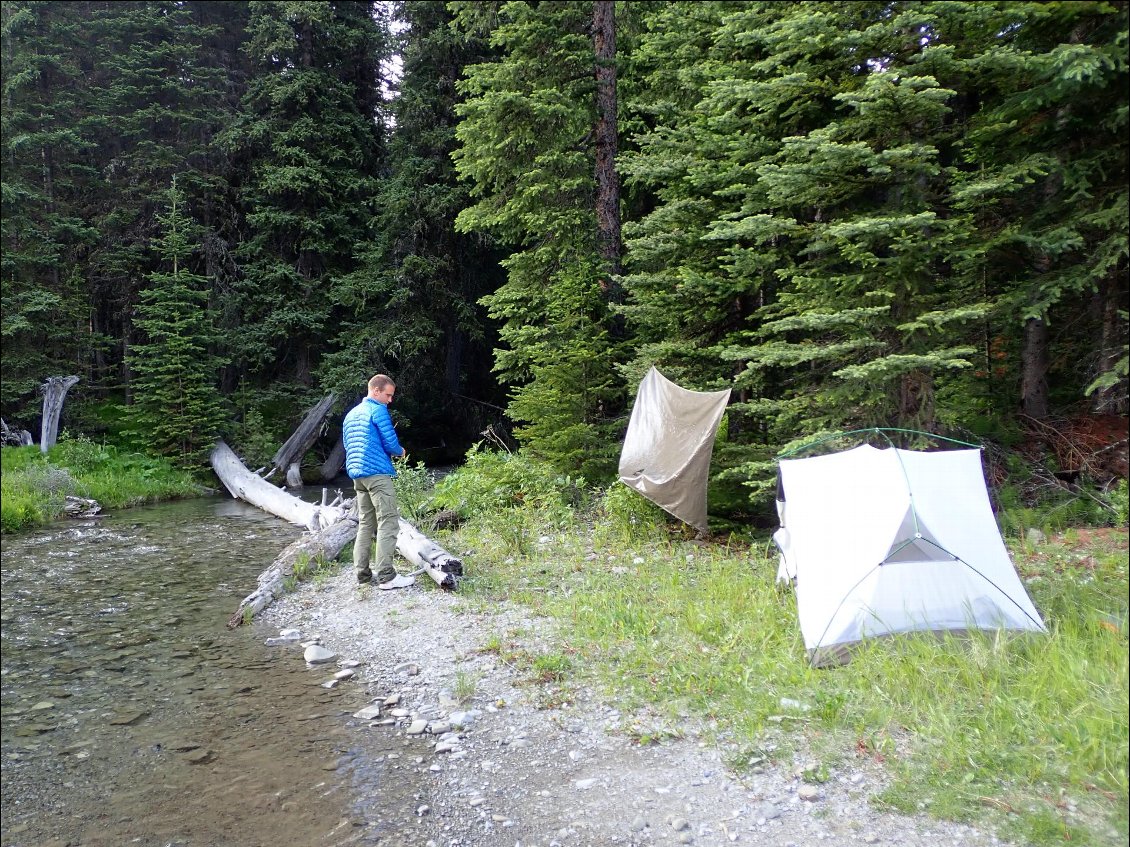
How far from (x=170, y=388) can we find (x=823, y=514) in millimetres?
12874

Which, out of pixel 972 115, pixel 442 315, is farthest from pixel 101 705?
pixel 442 315

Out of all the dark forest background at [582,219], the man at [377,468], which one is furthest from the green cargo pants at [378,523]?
the dark forest background at [582,219]

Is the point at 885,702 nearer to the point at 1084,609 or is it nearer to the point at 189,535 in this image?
the point at 1084,609

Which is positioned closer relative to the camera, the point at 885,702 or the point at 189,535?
the point at 885,702

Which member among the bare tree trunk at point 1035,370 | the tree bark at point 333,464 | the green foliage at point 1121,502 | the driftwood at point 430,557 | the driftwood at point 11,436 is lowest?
the tree bark at point 333,464

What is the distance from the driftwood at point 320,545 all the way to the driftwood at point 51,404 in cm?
314

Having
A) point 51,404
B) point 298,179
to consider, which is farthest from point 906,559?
point 298,179

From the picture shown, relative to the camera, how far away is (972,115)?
526 centimetres

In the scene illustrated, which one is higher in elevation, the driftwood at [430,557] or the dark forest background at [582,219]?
the dark forest background at [582,219]

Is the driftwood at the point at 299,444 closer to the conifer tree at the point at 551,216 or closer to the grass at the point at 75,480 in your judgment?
the grass at the point at 75,480

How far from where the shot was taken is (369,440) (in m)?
6.80

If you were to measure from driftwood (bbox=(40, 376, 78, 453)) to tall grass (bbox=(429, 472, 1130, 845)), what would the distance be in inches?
134

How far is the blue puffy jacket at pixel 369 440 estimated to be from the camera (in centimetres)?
680

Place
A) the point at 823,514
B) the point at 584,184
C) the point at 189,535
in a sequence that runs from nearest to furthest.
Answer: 1. the point at 823,514
2. the point at 189,535
3. the point at 584,184
